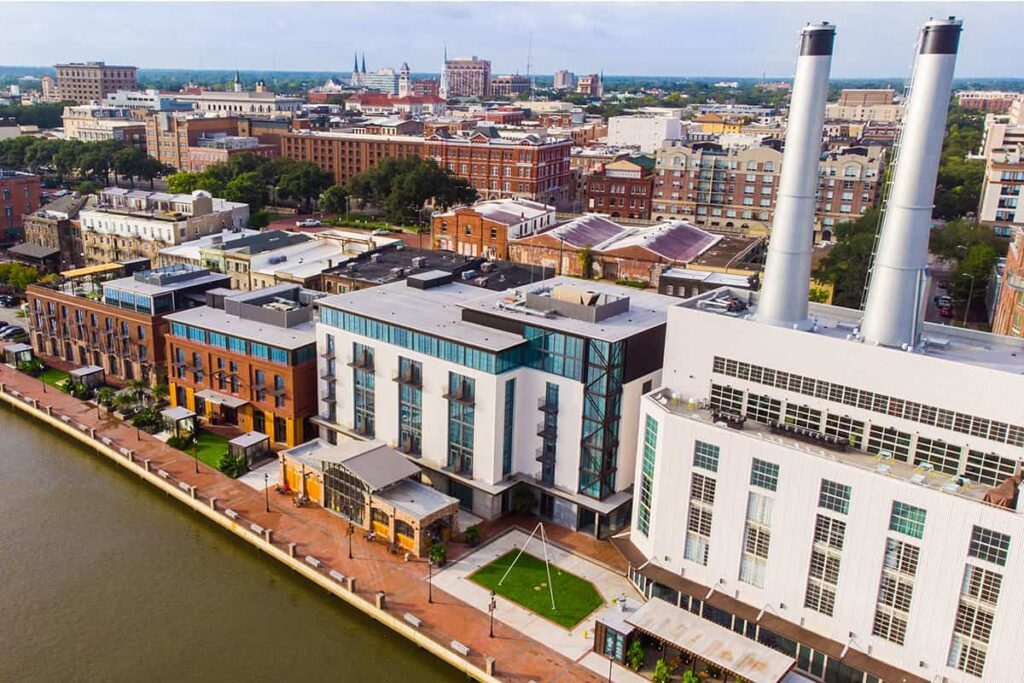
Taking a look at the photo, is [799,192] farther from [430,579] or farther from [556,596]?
[430,579]

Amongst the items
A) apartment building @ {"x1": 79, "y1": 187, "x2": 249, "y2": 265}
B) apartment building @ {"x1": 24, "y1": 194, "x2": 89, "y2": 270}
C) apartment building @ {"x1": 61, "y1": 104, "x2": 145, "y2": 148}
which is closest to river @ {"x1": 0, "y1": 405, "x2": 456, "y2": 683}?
apartment building @ {"x1": 79, "y1": 187, "x2": 249, "y2": 265}

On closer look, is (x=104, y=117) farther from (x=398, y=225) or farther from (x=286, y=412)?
(x=286, y=412)

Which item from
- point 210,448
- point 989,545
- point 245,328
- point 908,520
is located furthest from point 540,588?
point 245,328

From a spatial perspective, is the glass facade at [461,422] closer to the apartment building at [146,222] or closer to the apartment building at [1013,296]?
the apartment building at [1013,296]

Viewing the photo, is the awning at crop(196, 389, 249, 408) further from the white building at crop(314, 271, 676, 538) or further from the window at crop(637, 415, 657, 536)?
the window at crop(637, 415, 657, 536)

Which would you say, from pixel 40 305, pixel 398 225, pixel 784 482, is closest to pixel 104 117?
pixel 398 225

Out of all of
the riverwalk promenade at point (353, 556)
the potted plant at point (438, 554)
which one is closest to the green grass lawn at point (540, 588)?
the potted plant at point (438, 554)
